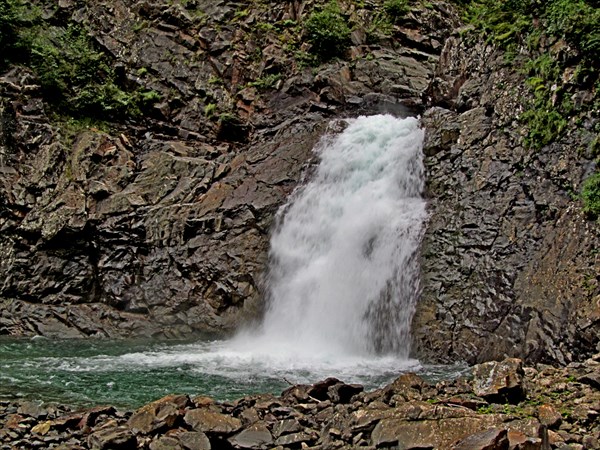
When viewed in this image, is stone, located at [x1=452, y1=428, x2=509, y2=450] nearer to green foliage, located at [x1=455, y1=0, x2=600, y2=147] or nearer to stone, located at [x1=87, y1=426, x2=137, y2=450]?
stone, located at [x1=87, y1=426, x2=137, y2=450]

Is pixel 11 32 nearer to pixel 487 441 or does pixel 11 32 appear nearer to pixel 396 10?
pixel 396 10

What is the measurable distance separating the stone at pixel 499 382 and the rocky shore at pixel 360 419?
0.01 meters

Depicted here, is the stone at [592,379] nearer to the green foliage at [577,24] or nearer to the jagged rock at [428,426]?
the jagged rock at [428,426]

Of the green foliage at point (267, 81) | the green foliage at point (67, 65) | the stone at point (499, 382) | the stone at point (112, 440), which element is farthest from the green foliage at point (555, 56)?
the green foliage at point (67, 65)

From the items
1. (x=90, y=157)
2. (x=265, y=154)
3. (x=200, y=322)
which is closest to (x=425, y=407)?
(x=200, y=322)

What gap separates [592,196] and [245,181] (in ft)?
33.1

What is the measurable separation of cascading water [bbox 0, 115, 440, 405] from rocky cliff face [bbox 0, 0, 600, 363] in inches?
26.9

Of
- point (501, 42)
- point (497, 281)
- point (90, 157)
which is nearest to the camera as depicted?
point (497, 281)

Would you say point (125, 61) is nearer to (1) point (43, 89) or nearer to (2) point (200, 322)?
(1) point (43, 89)

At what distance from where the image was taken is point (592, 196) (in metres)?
10.6

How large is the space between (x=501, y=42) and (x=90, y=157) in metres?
13.0

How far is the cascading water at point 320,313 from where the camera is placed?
1032cm

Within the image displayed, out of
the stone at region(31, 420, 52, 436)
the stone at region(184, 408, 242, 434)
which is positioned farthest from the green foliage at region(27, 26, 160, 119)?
the stone at region(184, 408, 242, 434)

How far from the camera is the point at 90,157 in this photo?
18.2 m
